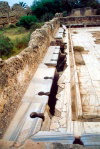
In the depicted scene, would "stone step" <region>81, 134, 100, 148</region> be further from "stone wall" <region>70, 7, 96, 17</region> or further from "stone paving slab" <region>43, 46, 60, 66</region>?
"stone wall" <region>70, 7, 96, 17</region>

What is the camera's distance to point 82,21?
60.5 ft

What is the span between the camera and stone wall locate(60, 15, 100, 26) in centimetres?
1820

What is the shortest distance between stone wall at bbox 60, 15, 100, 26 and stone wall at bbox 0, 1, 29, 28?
10.2 meters

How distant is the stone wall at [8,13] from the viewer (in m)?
26.3

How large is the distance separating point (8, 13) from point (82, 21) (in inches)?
479

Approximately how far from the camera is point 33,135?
329 centimetres

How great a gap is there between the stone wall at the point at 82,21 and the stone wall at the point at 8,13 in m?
10.2

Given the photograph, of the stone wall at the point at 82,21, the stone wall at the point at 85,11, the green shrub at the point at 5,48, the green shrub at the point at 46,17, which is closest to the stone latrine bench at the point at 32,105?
the green shrub at the point at 5,48

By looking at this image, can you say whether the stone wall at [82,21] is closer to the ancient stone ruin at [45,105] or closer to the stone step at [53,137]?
the ancient stone ruin at [45,105]

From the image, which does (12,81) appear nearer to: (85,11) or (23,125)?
(23,125)

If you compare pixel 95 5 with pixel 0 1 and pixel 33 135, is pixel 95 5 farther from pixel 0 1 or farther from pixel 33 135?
pixel 33 135

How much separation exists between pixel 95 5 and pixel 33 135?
978 inches

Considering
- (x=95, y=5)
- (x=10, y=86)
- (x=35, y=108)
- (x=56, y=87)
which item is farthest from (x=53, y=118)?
(x=95, y=5)

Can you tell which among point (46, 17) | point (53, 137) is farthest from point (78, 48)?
point (46, 17)
